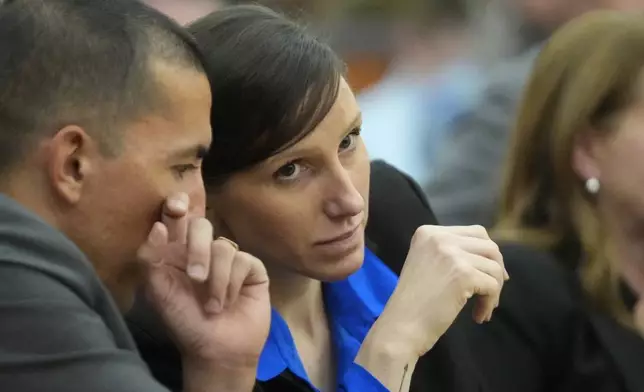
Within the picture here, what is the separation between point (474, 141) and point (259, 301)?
1.16 m

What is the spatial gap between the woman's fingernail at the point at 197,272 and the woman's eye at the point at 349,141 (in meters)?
0.25

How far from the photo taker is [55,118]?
92cm

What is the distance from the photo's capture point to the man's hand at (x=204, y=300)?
38.3 inches

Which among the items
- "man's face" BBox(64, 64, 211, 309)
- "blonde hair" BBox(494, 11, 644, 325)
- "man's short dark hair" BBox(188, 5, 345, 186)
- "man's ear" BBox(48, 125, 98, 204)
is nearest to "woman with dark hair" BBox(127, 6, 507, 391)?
"man's short dark hair" BBox(188, 5, 345, 186)

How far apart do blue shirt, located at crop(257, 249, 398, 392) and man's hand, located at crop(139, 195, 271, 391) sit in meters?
0.12

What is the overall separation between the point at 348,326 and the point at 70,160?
459mm

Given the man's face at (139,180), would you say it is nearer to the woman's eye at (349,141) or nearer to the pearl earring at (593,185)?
the woman's eye at (349,141)

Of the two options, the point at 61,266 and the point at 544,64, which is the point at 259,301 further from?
the point at 544,64

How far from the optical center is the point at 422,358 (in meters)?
1.29

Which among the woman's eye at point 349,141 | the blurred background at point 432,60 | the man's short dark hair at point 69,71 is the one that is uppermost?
the man's short dark hair at point 69,71

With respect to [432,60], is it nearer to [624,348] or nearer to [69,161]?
[624,348]

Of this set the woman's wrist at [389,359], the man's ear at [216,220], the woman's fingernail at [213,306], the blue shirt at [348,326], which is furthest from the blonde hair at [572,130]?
the woman's fingernail at [213,306]

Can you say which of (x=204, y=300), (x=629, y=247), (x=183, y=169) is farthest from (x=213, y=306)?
(x=629, y=247)

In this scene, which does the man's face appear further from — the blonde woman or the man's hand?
the blonde woman
